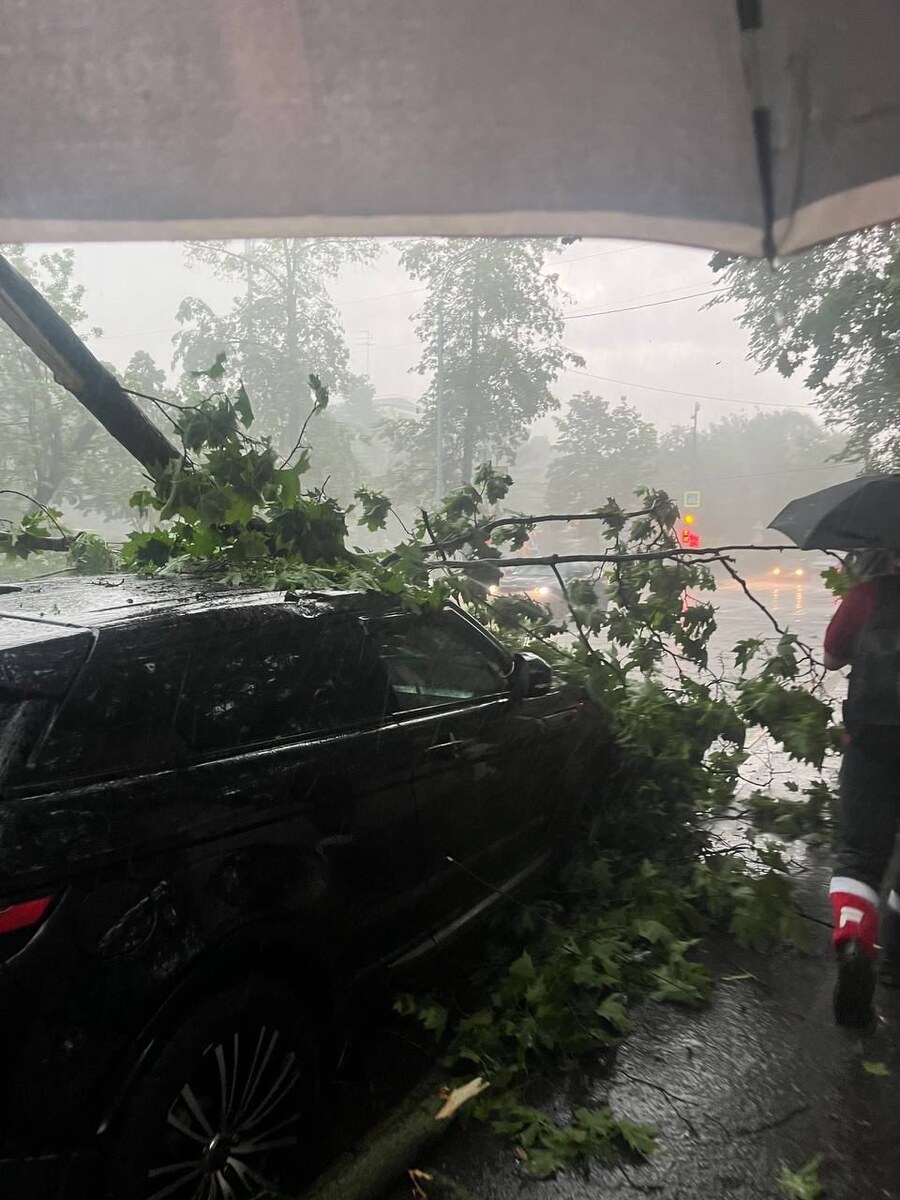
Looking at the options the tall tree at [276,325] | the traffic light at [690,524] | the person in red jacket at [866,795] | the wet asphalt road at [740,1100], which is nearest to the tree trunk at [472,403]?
the tall tree at [276,325]

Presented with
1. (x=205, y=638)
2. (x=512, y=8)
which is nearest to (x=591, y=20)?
(x=512, y=8)

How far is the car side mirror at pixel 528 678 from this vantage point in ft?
12.1

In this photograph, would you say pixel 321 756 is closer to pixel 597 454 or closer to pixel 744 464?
pixel 597 454

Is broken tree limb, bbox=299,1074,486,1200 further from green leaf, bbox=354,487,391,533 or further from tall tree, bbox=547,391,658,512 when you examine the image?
tall tree, bbox=547,391,658,512

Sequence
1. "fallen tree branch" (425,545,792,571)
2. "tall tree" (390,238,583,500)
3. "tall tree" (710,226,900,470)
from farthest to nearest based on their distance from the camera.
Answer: "tall tree" (390,238,583,500), "tall tree" (710,226,900,470), "fallen tree branch" (425,545,792,571)

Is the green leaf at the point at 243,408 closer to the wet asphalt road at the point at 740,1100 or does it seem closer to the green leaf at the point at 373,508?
the green leaf at the point at 373,508

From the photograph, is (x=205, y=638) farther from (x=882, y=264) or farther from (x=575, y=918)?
(x=882, y=264)

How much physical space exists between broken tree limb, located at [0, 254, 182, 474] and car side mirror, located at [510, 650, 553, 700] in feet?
6.39

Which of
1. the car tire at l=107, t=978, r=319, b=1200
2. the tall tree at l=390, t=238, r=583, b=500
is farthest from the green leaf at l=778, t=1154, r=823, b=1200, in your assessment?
the tall tree at l=390, t=238, r=583, b=500

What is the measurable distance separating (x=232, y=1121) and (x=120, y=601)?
1581mm

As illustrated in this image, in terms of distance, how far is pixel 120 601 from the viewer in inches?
108

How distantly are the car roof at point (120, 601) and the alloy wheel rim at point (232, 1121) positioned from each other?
123 centimetres

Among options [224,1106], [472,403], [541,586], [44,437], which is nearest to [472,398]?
[472,403]

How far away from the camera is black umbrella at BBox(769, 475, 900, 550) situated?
3.50 metres
